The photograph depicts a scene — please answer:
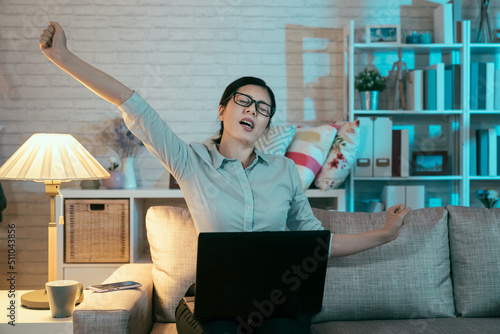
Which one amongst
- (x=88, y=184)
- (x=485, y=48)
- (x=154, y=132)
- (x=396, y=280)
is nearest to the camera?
(x=154, y=132)

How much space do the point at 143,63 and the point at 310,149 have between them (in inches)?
52.8

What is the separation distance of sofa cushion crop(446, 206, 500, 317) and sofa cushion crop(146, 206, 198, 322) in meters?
1.05

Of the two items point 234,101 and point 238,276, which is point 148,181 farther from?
point 238,276

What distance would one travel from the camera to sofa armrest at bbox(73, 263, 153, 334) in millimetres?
1716

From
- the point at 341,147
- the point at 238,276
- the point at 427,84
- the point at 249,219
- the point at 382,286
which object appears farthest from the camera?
the point at 427,84

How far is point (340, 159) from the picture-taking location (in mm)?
3309

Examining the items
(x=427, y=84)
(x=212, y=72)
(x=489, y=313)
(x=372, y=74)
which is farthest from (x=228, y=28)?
(x=489, y=313)

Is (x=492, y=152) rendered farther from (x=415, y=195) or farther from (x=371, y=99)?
(x=371, y=99)

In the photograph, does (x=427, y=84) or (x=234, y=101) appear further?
(x=427, y=84)

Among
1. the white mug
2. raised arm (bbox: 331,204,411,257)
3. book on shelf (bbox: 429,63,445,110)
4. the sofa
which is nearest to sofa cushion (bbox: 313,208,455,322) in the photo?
the sofa

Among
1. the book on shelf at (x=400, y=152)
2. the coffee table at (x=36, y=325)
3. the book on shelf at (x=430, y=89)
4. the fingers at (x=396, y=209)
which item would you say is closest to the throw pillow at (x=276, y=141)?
the book on shelf at (x=400, y=152)

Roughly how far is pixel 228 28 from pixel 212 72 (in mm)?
326

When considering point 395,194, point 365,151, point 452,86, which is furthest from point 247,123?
point 452,86

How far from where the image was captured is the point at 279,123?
3.83 meters
